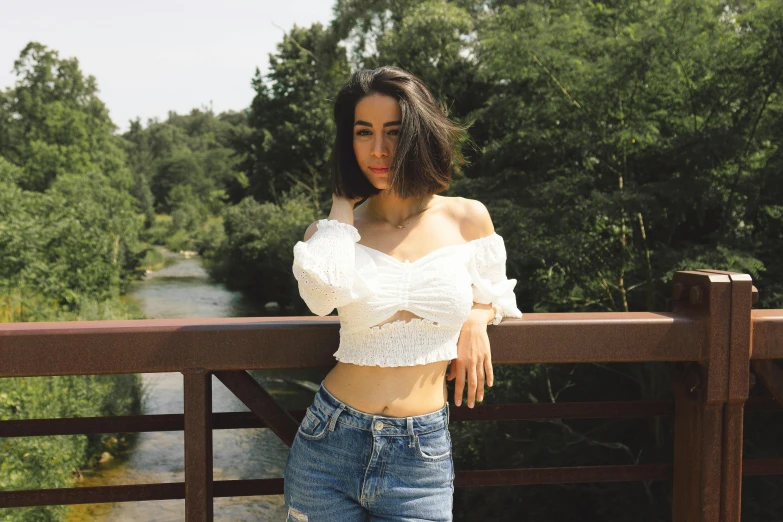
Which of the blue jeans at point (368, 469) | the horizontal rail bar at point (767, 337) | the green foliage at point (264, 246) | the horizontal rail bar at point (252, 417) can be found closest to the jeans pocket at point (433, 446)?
the blue jeans at point (368, 469)

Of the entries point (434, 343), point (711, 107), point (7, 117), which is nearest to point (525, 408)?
point (434, 343)

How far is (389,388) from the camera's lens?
1.74m

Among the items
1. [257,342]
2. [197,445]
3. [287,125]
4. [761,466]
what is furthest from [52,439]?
[287,125]

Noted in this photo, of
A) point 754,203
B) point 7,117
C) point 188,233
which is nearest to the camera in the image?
point 754,203

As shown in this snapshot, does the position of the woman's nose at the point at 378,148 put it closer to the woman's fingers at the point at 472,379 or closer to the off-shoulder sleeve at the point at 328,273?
the off-shoulder sleeve at the point at 328,273

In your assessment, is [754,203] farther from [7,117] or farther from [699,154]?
[7,117]

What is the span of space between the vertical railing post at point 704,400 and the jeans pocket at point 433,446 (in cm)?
64

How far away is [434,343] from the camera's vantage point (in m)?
1.76

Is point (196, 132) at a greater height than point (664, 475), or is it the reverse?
point (196, 132)

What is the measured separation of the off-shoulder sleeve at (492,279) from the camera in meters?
1.82

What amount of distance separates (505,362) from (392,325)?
32 cm

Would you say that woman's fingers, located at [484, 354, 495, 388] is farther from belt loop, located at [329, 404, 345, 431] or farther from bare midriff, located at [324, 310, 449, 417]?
belt loop, located at [329, 404, 345, 431]

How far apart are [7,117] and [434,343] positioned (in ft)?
149

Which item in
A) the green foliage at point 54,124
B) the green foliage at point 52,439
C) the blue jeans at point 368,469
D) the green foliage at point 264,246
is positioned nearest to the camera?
the blue jeans at point 368,469
